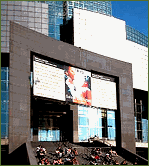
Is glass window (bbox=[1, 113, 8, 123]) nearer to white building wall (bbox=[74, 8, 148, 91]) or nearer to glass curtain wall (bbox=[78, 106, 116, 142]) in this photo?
glass curtain wall (bbox=[78, 106, 116, 142])

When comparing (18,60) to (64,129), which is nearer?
(18,60)

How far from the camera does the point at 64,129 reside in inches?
1709

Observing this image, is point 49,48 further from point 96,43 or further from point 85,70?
point 96,43

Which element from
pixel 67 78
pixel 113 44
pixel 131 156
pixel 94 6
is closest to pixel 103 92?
pixel 67 78

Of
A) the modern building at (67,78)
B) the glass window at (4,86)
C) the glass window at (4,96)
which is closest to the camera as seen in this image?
the modern building at (67,78)

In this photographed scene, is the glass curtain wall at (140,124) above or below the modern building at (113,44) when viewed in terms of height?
below

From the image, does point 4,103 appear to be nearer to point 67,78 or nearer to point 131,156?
point 67,78

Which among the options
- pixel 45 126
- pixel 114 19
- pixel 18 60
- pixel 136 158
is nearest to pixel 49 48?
pixel 18 60

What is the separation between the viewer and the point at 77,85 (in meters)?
36.7

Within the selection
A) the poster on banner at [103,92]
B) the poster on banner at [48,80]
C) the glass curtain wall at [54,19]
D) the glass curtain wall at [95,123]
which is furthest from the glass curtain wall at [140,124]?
the poster on banner at [48,80]

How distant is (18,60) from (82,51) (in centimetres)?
956

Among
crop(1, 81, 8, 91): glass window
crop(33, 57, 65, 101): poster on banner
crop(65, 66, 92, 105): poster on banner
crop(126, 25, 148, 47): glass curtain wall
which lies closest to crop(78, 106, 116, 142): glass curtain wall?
crop(65, 66, 92, 105): poster on banner

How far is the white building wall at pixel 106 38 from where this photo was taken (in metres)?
49.1

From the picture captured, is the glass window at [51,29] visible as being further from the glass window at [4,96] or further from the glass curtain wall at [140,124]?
the glass curtain wall at [140,124]
